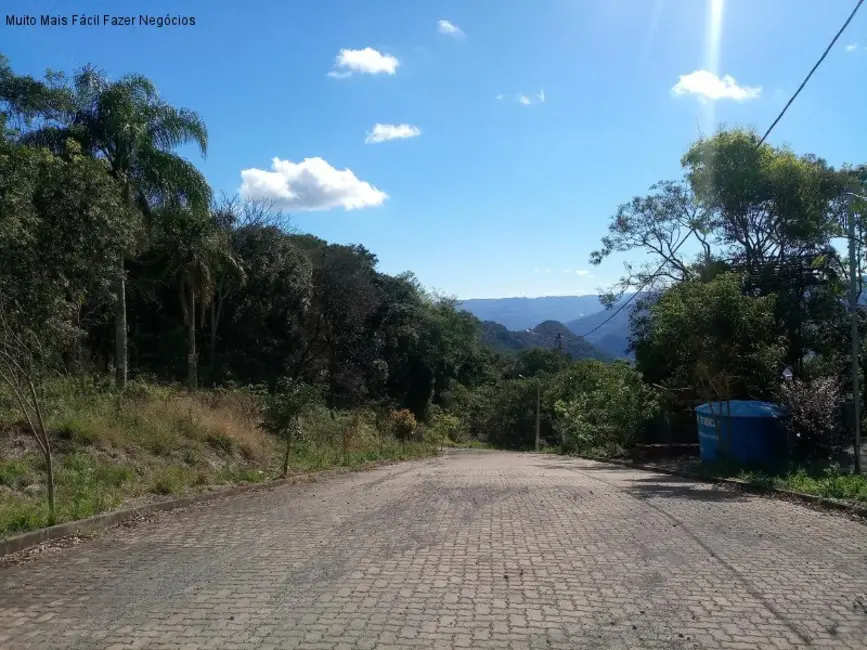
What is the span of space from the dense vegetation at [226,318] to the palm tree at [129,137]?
0.20 feet

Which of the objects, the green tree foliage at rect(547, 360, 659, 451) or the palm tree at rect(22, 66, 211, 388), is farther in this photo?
the green tree foliage at rect(547, 360, 659, 451)

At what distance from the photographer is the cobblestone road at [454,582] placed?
523 centimetres

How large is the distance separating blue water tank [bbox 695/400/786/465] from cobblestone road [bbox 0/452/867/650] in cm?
664

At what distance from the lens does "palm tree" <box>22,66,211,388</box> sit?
2128cm

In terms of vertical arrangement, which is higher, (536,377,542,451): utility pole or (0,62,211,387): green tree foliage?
(0,62,211,387): green tree foliage

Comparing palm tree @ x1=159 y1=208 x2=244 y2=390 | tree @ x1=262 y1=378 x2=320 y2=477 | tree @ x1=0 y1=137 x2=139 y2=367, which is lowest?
tree @ x1=262 y1=378 x2=320 y2=477

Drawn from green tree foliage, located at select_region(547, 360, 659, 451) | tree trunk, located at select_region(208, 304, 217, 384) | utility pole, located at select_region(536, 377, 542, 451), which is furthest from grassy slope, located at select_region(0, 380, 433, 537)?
utility pole, located at select_region(536, 377, 542, 451)

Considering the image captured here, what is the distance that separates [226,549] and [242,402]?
15.5 meters

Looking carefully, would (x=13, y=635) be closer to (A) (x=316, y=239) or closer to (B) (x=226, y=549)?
(B) (x=226, y=549)

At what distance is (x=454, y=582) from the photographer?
6582mm

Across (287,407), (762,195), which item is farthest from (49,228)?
(762,195)

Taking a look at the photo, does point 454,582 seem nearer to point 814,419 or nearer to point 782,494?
point 782,494

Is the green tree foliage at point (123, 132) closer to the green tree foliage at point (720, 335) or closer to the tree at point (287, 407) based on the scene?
the tree at point (287, 407)

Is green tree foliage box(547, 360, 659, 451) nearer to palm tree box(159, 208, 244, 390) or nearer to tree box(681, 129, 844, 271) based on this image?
tree box(681, 129, 844, 271)
